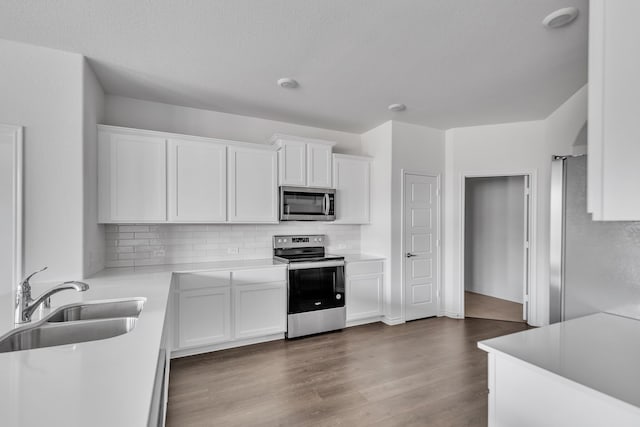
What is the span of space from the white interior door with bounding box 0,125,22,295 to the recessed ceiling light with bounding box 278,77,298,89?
2.02m

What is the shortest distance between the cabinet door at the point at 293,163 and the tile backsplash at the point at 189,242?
2.06ft

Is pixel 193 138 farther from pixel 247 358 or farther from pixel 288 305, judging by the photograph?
pixel 247 358

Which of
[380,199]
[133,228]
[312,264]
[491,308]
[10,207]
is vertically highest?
[380,199]

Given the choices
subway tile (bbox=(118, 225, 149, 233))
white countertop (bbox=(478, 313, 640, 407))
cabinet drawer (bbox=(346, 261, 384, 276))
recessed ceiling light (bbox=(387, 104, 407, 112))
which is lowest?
cabinet drawer (bbox=(346, 261, 384, 276))

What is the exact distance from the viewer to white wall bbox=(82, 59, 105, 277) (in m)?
2.47

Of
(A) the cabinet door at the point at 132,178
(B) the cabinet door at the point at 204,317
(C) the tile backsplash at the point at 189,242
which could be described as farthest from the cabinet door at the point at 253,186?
(B) the cabinet door at the point at 204,317

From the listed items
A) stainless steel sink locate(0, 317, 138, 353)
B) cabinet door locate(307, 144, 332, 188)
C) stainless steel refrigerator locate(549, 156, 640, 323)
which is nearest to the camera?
stainless steel sink locate(0, 317, 138, 353)

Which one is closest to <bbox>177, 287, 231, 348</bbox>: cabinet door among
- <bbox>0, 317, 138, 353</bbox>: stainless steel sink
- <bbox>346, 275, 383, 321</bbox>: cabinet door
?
<bbox>0, 317, 138, 353</bbox>: stainless steel sink

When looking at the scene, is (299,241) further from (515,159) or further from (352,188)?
(515,159)

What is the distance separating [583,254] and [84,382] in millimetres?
3003

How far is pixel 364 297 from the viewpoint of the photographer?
3.90 m

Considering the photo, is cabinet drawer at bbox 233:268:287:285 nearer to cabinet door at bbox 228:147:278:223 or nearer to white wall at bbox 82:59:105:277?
cabinet door at bbox 228:147:278:223

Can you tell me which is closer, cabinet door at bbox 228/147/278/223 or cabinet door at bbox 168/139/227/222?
cabinet door at bbox 168/139/227/222

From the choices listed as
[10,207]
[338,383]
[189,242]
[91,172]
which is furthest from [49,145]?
[338,383]
